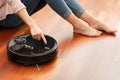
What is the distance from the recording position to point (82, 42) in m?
2.08

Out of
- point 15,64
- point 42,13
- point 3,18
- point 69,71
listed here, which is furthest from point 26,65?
point 42,13

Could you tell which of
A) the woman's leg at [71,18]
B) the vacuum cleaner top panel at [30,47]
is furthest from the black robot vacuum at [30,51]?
the woman's leg at [71,18]

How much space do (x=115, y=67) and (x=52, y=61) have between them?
15.5 inches

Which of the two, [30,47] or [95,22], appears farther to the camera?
[95,22]

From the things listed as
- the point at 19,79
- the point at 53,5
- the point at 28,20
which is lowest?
the point at 19,79

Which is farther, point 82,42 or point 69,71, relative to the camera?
point 82,42

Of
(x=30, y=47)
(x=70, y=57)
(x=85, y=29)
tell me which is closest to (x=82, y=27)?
(x=85, y=29)

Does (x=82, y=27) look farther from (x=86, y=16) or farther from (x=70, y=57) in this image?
(x=70, y=57)

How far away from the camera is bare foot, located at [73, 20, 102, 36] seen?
6.95 ft

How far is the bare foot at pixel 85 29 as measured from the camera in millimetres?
2117

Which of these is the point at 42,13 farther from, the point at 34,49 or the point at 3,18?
the point at 34,49

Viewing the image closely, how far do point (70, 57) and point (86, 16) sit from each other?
1.32 feet

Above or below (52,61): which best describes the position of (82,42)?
above

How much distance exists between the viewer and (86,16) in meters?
2.15
